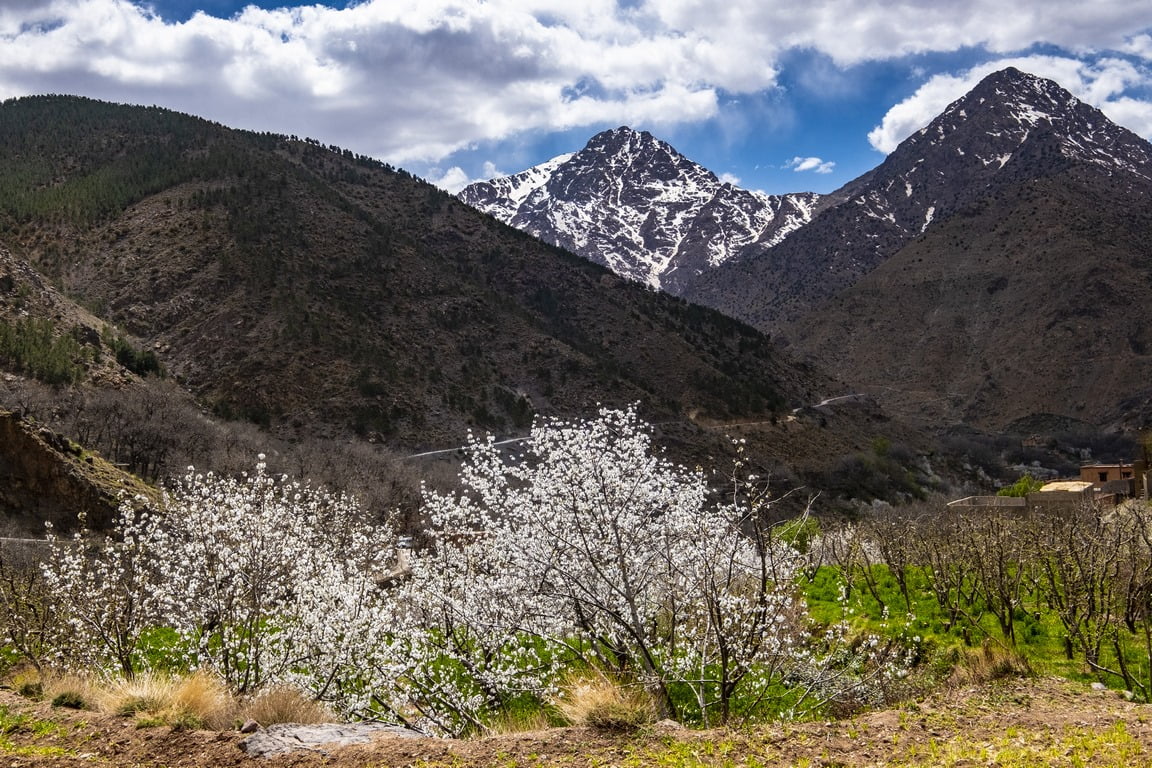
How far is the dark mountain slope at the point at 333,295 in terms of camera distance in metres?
63.2

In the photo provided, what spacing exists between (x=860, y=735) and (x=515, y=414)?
6035cm

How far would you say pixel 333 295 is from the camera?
71625 mm

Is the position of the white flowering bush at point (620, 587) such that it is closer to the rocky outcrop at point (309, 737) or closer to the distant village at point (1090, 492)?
the rocky outcrop at point (309, 737)

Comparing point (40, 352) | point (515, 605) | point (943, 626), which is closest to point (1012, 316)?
point (943, 626)

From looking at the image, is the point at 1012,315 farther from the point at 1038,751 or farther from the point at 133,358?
the point at 1038,751

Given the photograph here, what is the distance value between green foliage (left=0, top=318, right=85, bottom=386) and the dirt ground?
46.4m

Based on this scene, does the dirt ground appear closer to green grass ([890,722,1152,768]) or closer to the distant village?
green grass ([890,722,1152,768])

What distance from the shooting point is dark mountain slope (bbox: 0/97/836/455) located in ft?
207

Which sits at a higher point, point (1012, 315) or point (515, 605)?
point (1012, 315)

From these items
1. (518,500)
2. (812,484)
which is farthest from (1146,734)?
(812,484)

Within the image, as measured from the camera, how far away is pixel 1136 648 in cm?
1336

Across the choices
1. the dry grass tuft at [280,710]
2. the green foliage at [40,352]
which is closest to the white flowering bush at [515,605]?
the dry grass tuft at [280,710]

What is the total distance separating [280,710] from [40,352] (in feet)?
163

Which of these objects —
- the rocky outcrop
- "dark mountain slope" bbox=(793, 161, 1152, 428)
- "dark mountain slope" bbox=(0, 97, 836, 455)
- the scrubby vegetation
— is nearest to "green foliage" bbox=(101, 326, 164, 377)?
"dark mountain slope" bbox=(0, 97, 836, 455)
